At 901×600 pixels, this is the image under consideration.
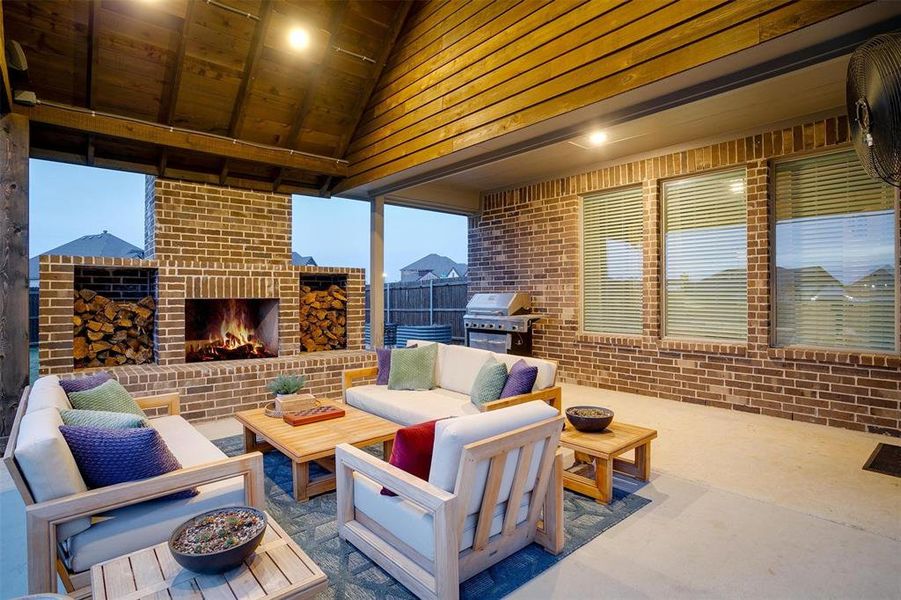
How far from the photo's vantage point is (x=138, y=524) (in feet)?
6.36

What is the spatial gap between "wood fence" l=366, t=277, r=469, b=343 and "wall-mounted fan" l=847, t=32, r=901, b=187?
22.3 ft

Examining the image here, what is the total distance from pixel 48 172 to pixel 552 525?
30.9 meters

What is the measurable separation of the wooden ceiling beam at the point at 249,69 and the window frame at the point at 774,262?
16.8 ft

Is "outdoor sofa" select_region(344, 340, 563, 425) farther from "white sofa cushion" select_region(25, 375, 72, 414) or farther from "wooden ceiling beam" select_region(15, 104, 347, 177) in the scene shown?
"wooden ceiling beam" select_region(15, 104, 347, 177)

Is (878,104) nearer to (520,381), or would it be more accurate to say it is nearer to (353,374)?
(520,381)

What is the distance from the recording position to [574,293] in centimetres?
651

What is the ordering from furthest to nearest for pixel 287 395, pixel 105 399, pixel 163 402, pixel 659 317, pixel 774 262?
pixel 659 317 → pixel 774 262 → pixel 287 395 → pixel 163 402 → pixel 105 399

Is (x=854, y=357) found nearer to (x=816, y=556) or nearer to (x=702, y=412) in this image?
(x=702, y=412)

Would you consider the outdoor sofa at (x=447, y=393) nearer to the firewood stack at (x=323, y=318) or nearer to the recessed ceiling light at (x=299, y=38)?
the firewood stack at (x=323, y=318)

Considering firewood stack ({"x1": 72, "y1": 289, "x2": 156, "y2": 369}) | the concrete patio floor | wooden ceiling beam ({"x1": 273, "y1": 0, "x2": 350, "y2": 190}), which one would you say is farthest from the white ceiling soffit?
firewood stack ({"x1": 72, "y1": 289, "x2": 156, "y2": 369})

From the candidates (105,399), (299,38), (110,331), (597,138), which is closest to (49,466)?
(105,399)

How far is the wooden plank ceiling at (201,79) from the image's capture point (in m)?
4.14

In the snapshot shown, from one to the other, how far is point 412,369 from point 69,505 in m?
2.87

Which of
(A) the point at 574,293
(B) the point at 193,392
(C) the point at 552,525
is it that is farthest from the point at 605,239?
(B) the point at 193,392
